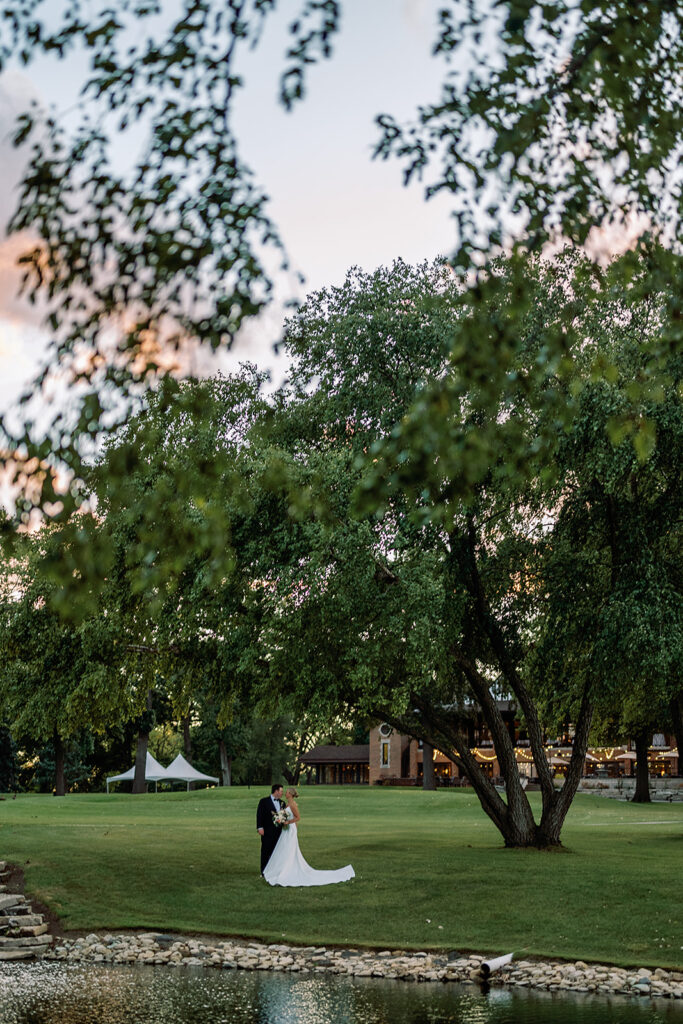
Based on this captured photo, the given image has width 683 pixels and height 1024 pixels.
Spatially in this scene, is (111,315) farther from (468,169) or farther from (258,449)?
(258,449)

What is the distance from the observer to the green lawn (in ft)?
59.1

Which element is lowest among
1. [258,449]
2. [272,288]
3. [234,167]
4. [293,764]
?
[293,764]

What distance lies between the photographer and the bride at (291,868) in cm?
2209

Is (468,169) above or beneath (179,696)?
above

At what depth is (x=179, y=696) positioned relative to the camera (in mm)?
25562

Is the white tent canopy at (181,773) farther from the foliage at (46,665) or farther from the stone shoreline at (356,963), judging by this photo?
the stone shoreline at (356,963)

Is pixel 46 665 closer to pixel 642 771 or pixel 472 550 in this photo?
pixel 472 550

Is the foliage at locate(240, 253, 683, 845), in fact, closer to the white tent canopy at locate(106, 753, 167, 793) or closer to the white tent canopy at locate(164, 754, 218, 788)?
the white tent canopy at locate(164, 754, 218, 788)

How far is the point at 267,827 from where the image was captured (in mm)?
22500

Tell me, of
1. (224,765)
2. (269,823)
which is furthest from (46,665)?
(224,765)

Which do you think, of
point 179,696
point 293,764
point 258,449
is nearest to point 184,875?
point 179,696

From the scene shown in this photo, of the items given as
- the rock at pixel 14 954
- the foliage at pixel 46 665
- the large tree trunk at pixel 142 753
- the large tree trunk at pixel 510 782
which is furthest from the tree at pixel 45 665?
the large tree trunk at pixel 142 753

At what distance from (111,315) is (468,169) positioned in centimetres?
279

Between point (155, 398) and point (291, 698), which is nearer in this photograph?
point (155, 398)
